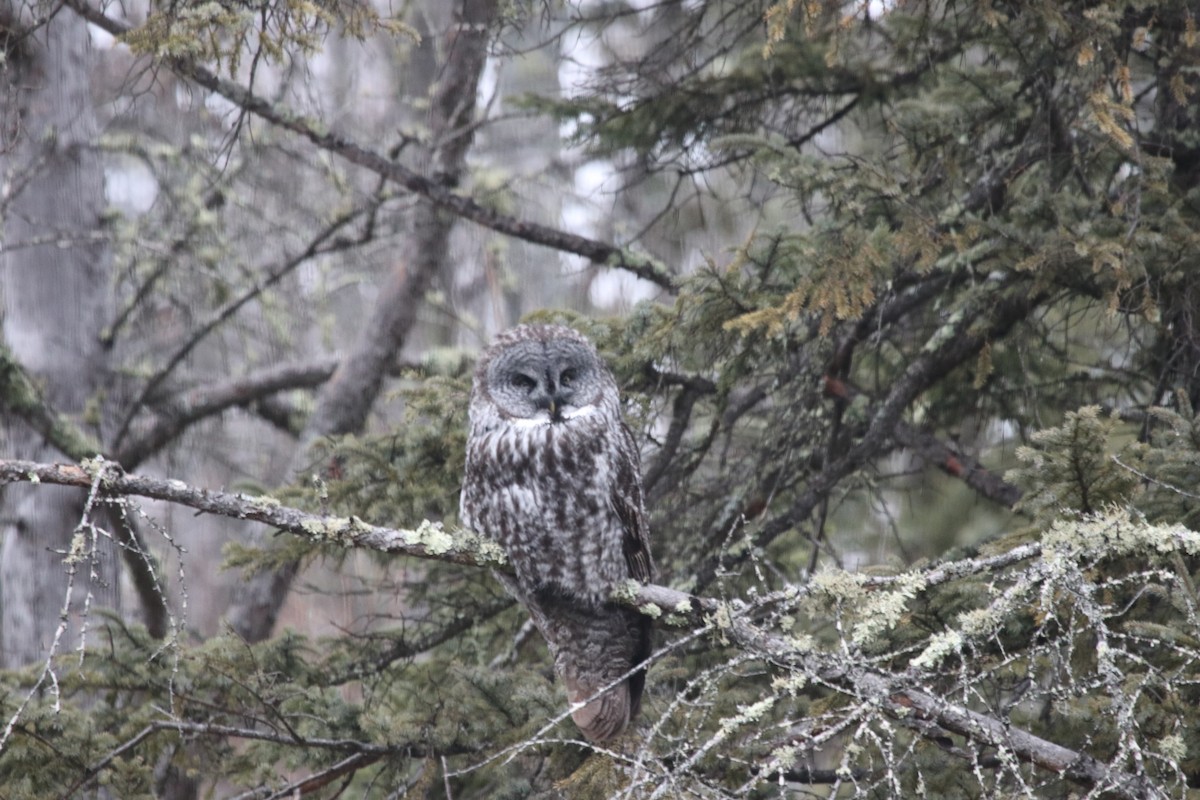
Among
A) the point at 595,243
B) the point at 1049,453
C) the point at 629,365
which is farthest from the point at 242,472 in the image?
the point at 1049,453

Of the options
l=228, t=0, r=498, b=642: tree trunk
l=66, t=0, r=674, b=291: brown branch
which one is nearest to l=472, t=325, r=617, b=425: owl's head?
l=66, t=0, r=674, b=291: brown branch

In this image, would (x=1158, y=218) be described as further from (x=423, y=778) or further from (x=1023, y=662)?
(x=423, y=778)

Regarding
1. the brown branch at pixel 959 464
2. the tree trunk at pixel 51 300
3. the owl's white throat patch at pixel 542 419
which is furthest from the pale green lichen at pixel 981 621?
the tree trunk at pixel 51 300

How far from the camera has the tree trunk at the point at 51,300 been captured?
6953 millimetres

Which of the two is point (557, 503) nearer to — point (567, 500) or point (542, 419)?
point (567, 500)

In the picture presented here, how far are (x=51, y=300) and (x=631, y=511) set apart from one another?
4.71 m

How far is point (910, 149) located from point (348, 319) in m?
9.49

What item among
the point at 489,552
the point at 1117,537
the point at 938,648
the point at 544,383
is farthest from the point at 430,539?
the point at 1117,537

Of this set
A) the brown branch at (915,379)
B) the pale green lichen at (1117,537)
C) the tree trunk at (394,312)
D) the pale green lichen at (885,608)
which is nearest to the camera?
the pale green lichen at (1117,537)

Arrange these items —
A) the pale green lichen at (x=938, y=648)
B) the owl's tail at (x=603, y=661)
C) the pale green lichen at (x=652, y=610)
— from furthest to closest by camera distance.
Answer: the owl's tail at (x=603, y=661) < the pale green lichen at (x=652, y=610) < the pale green lichen at (x=938, y=648)

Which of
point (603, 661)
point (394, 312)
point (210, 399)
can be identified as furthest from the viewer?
point (394, 312)

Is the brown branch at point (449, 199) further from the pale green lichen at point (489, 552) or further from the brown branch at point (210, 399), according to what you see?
the brown branch at point (210, 399)

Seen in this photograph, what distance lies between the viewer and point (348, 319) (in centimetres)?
1323

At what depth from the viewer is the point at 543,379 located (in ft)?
14.4
